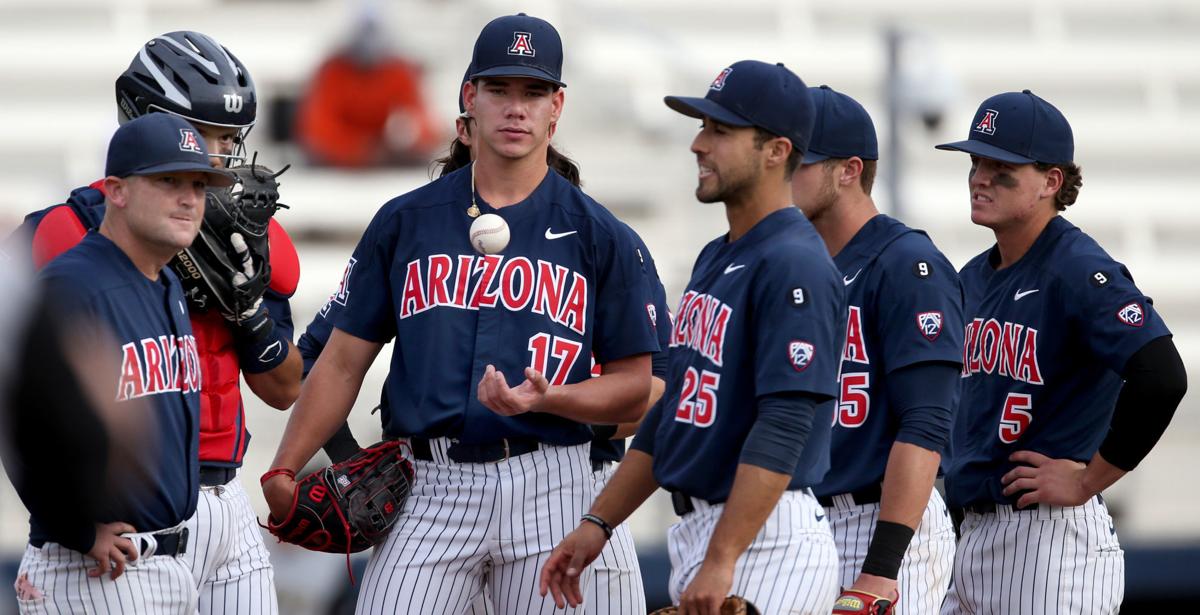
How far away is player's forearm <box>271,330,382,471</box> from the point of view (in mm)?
4207

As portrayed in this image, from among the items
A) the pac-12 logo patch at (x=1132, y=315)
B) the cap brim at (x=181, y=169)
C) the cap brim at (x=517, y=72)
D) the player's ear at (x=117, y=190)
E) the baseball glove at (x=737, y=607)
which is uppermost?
the cap brim at (x=517, y=72)

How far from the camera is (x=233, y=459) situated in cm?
416

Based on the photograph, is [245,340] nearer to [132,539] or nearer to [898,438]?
[132,539]

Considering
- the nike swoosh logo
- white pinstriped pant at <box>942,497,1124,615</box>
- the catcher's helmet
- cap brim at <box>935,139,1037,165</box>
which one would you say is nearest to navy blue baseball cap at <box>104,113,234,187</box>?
the catcher's helmet

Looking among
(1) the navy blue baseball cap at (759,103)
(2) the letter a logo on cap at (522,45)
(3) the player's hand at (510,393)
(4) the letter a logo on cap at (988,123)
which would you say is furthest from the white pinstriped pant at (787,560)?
(4) the letter a logo on cap at (988,123)

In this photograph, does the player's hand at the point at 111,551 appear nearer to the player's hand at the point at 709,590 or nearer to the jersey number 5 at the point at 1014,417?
the player's hand at the point at 709,590

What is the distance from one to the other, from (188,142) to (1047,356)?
2.40m

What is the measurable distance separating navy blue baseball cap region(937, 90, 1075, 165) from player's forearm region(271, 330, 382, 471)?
5.89 feet

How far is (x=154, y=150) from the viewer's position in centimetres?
373

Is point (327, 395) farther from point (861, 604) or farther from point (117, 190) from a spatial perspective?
point (861, 604)

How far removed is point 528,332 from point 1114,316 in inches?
63.4

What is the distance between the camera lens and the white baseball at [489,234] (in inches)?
160

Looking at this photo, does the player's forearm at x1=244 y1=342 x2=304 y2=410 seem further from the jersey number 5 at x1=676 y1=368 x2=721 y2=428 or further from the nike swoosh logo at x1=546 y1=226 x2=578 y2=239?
the jersey number 5 at x1=676 y1=368 x2=721 y2=428

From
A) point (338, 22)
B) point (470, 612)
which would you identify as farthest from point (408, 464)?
point (338, 22)
